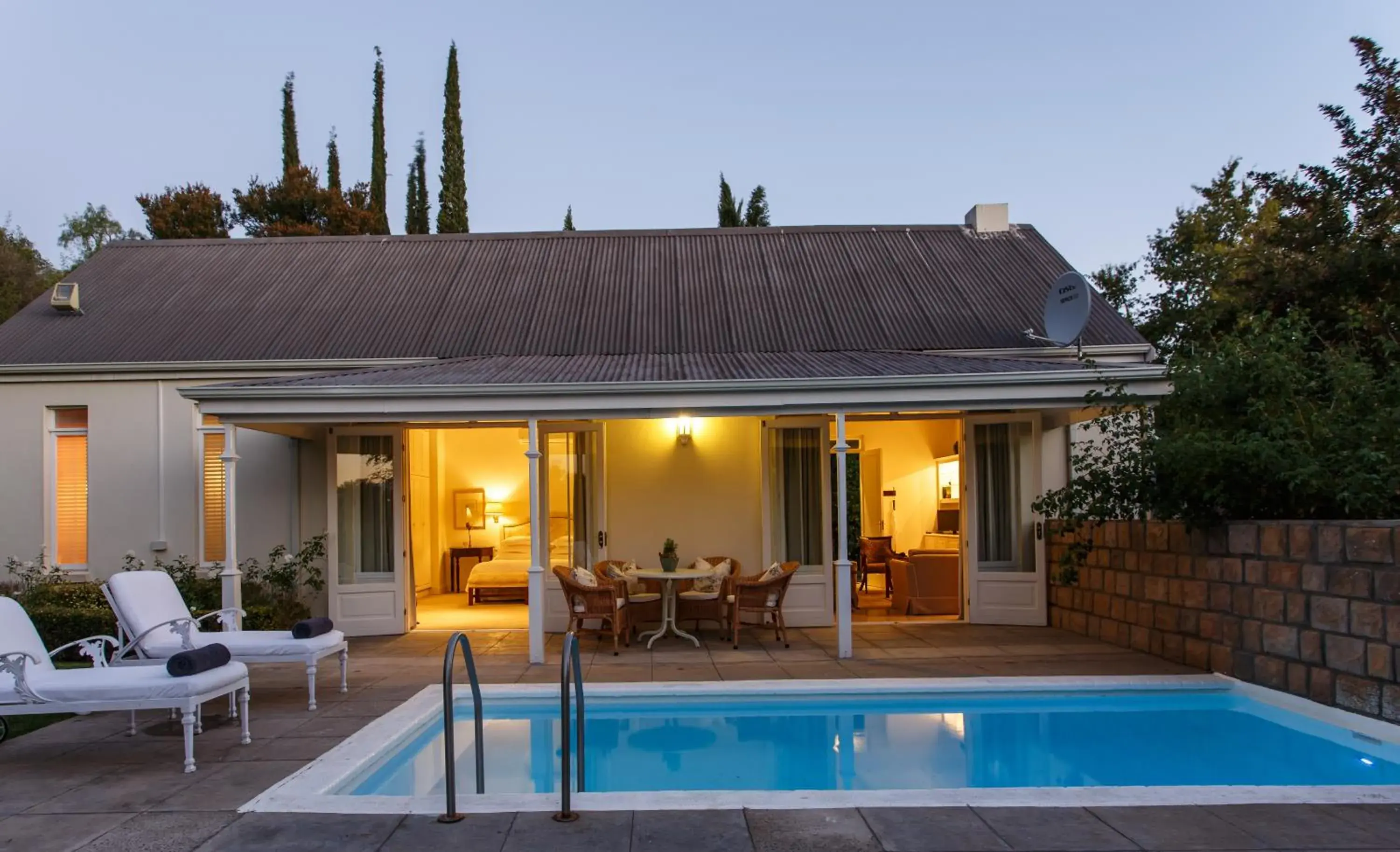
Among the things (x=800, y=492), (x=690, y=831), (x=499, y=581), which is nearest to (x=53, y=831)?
(x=690, y=831)

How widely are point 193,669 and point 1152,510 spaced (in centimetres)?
756

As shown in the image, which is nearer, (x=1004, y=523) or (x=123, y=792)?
(x=123, y=792)

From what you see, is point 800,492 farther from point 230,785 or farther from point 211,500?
point 230,785

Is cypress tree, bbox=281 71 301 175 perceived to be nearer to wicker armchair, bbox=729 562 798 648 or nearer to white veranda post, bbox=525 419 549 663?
white veranda post, bbox=525 419 549 663

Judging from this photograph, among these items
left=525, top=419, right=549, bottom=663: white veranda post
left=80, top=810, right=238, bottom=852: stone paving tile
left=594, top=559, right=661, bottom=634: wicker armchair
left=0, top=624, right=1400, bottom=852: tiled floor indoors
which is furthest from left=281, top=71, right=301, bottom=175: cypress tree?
left=80, top=810, right=238, bottom=852: stone paving tile

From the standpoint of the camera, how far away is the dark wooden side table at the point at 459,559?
1678cm

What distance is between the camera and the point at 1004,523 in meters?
11.9

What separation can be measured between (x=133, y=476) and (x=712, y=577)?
696 cm

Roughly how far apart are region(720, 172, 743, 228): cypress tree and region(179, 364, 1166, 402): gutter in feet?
61.2

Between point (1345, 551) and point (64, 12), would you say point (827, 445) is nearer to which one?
point (1345, 551)

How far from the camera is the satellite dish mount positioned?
1116cm

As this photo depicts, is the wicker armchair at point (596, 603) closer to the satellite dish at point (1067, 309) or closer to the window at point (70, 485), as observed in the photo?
the satellite dish at point (1067, 309)

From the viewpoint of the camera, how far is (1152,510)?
9.00 metres

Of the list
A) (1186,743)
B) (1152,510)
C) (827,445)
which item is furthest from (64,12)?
(1186,743)
